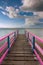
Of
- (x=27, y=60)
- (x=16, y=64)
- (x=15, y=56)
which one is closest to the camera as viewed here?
(x=16, y=64)

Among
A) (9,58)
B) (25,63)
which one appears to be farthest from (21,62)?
(9,58)

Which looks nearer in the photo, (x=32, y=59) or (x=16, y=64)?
(x=16, y=64)

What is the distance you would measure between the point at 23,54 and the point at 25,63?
109cm

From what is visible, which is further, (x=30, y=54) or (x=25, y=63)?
(x=30, y=54)

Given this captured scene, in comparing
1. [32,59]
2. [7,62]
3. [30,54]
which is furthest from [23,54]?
[7,62]

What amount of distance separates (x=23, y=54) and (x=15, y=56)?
43 centimetres

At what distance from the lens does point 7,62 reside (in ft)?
17.8

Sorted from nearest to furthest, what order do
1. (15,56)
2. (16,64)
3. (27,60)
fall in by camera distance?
1. (16,64)
2. (27,60)
3. (15,56)

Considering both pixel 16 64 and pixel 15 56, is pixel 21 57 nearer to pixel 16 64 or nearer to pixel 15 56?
pixel 15 56

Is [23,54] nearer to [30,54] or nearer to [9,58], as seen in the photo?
[30,54]

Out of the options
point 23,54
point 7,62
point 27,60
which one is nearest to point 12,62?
Result: point 7,62

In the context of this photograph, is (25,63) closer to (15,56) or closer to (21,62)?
(21,62)

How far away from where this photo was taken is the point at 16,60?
18.7 ft

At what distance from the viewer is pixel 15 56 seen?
20.2 ft
